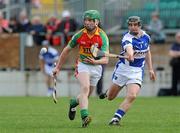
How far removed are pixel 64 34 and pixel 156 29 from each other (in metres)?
3.67

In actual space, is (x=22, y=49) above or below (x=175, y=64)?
above

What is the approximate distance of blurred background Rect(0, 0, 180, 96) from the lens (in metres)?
32.4

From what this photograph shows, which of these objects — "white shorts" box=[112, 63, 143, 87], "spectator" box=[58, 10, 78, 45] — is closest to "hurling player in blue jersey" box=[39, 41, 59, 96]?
"spectator" box=[58, 10, 78, 45]

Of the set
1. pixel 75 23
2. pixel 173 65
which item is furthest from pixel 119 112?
pixel 75 23

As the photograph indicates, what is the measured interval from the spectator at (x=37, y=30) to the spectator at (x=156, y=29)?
4.24m

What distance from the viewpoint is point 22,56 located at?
110 ft

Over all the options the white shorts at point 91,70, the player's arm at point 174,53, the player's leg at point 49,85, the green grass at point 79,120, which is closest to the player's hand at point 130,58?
the white shorts at point 91,70

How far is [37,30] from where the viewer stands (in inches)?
1304

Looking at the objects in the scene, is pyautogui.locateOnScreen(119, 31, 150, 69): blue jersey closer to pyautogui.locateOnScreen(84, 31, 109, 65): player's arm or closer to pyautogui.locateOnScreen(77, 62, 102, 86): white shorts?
pyautogui.locateOnScreen(84, 31, 109, 65): player's arm

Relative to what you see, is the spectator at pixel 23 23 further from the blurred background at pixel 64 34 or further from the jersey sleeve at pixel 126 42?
the jersey sleeve at pixel 126 42

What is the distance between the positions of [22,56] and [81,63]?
18661mm

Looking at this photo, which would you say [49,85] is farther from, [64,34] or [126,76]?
[126,76]

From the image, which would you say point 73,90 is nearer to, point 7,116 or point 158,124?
point 7,116

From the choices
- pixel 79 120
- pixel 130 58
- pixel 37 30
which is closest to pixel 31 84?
pixel 37 30
